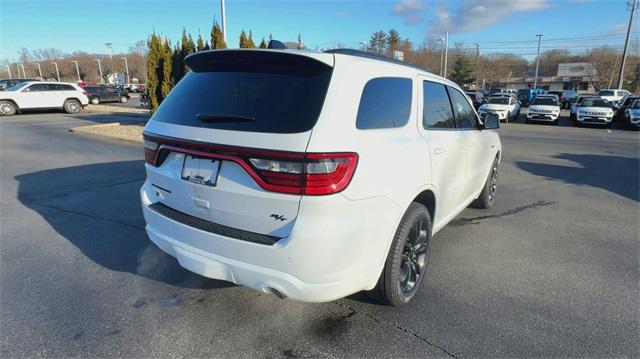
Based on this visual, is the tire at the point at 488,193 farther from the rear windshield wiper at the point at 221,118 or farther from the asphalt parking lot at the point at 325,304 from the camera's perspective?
the rear windshield wiper at the point at 221,118

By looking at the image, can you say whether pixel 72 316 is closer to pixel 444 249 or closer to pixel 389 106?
pixel 389 106

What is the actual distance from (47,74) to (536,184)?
128 meters

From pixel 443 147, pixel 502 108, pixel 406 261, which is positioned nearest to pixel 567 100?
pixel 502 108

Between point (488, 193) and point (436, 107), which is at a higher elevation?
point (436, 107)

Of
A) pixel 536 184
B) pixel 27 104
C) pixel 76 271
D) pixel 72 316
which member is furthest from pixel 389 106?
pixel 27 104

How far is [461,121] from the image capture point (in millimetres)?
3979

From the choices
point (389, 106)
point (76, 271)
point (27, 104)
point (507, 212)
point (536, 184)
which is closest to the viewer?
point (389, 106)

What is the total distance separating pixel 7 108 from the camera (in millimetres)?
19422

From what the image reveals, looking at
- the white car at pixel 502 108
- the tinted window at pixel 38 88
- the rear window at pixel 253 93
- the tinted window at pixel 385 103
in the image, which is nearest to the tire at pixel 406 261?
the tinted window at pixel 385 103

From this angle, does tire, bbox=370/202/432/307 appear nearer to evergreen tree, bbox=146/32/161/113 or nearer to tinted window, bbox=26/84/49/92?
evergreen tree, bbox=146/32/161/113

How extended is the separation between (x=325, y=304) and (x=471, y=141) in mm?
2324

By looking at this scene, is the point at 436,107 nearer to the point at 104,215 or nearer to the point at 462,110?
the point at 462,110

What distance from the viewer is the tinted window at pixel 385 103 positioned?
241cm

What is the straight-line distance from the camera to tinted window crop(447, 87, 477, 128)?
154 inches
